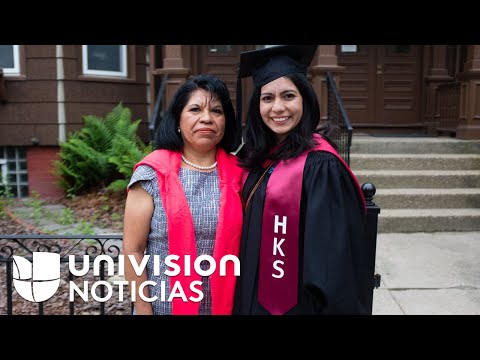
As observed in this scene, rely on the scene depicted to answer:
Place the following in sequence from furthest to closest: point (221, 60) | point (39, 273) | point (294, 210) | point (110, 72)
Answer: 1. point (221, 60)
2. point (110, 72)
3. point (39, 273)
4. point (294, 210)

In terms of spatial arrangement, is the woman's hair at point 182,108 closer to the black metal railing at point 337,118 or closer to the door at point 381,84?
the black metal railing at point 337,118

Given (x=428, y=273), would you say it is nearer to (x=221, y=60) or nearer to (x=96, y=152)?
(x=96, y=152)

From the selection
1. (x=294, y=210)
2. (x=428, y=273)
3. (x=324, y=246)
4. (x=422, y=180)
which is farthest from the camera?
(x=422, y=180)

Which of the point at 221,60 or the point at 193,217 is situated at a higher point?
the point at 221,60

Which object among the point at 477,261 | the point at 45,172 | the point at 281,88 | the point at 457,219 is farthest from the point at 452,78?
the point at 281,88

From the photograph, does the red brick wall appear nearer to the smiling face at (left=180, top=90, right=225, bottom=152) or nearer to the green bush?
the green bush

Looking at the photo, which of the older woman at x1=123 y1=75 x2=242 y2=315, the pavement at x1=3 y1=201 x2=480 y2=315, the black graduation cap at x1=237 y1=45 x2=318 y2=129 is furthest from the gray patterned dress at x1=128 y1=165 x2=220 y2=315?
the pavement at x1=3 y1=201 x2=480 y2=315

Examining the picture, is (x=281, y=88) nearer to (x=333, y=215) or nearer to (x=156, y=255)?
(x=333, y=215)

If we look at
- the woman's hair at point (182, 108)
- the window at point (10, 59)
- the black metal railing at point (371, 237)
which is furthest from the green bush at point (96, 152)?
the black metal railing at point (371, 237)

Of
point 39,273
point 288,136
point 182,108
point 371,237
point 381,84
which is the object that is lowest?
point 39,273

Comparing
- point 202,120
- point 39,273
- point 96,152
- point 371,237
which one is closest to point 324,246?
point 371,237

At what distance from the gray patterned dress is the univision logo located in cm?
96

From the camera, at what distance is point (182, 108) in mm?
2287

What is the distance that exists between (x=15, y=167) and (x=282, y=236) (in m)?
7.46
